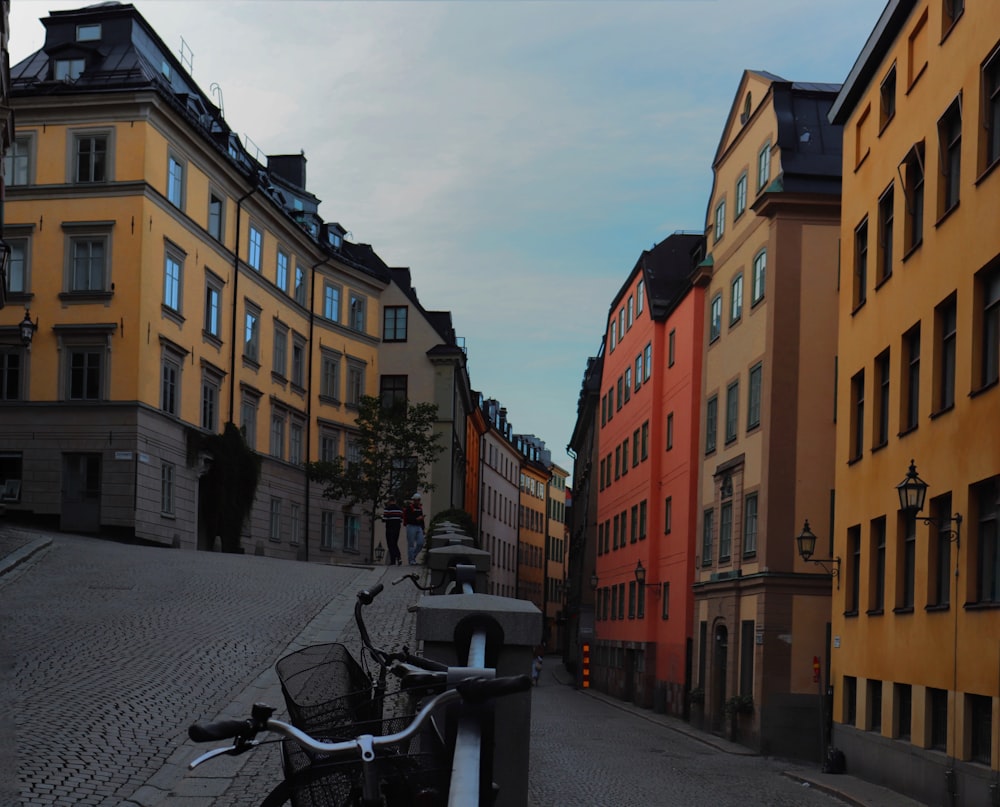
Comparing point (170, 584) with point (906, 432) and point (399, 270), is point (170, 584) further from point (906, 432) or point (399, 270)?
point (399, 270)

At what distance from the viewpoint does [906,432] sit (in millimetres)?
22453

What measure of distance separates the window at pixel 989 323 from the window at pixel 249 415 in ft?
118

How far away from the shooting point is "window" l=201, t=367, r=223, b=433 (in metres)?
48.0

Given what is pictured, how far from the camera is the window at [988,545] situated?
18.0 meters

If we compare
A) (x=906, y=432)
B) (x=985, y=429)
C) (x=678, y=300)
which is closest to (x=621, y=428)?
(x=678, y=300)

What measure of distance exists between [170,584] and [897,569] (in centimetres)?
1271

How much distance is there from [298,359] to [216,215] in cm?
1152

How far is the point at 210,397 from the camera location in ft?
160

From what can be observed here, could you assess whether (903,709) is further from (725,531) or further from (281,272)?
(281,272)

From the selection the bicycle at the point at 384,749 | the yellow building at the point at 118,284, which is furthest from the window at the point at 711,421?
the bicycle at the point at 384,749

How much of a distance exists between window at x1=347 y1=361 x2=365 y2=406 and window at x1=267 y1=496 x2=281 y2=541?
10577mm

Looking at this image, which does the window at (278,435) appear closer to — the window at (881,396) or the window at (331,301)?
the window at (331,301)

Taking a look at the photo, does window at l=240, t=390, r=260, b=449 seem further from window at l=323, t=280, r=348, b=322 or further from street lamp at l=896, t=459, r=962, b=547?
street lamp at l=896, t=459, r=962, b=547

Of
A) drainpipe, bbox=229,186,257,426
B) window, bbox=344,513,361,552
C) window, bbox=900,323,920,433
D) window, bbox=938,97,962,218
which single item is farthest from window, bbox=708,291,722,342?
window, bbox=344,513,361,552
